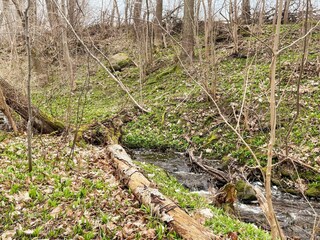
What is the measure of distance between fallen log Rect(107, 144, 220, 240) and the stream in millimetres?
1616

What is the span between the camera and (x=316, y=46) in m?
13.1

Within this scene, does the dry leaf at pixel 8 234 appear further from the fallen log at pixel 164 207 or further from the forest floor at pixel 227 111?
the forest floor at pixel 227 111

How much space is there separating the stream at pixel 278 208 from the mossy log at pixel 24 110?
3271mm

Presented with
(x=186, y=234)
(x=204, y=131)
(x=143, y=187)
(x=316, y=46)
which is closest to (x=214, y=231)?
(x=186, y=234)

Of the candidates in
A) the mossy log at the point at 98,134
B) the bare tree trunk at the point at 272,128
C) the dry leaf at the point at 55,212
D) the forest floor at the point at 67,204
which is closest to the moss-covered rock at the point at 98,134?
the mossy log at the point at 98,134

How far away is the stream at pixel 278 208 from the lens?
512 cm

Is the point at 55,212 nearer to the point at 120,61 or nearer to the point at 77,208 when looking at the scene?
the point at 77,208

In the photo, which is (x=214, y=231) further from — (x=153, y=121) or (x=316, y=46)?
(x=316, y=46)

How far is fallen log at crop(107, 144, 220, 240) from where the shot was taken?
3541mm

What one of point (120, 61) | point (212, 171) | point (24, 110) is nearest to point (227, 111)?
point (212, 171)

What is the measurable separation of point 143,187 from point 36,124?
527 cm

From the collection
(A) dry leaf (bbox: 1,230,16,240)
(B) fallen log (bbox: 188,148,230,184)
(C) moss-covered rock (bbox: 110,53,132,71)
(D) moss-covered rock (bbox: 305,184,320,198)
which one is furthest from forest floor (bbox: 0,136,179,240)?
(C) moss-covered rock (bbox: 110,53,132,71)

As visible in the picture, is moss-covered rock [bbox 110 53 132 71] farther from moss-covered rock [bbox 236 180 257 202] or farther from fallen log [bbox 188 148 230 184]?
moss-covered rock [bbox 236 180 257 202]

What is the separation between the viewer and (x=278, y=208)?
5.89 meters
